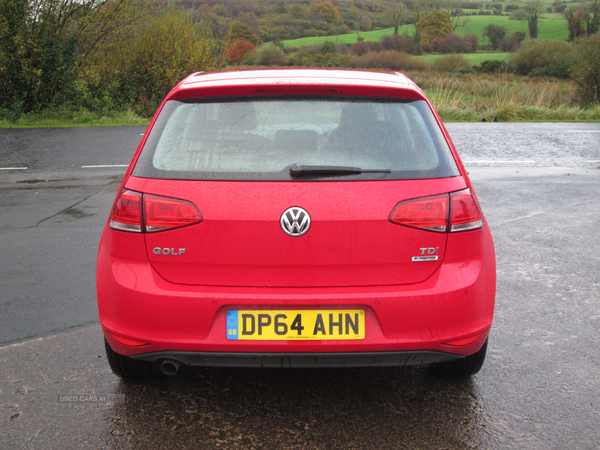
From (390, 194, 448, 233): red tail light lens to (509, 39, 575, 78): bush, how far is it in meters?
43.9

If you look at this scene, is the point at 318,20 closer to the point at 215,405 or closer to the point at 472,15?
the point at 472,15

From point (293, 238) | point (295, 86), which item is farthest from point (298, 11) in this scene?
point (293, 238)

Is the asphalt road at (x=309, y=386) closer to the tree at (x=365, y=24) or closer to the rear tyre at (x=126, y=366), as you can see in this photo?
the rear tyre at (x=126, y=366)

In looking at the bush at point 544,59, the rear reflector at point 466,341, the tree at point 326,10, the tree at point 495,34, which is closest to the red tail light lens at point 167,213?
the rear reflector at point 466,341

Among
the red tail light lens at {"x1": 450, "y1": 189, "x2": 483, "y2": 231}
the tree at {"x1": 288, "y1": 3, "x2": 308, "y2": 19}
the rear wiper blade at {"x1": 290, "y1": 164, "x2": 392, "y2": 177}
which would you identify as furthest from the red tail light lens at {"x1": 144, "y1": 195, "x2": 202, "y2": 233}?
the tree at {"x1": 288, "y1": 3, "x2": 308, "y2": 19}

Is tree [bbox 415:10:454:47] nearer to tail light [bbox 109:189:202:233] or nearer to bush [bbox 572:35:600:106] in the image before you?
bush [bbox 572:35:600:106]

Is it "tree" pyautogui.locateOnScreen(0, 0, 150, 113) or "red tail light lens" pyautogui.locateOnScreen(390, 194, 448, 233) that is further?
"tree" pyautogui.locateOnScreen(0, 0, 150, 113)

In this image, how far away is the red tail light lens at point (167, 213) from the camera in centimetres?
247

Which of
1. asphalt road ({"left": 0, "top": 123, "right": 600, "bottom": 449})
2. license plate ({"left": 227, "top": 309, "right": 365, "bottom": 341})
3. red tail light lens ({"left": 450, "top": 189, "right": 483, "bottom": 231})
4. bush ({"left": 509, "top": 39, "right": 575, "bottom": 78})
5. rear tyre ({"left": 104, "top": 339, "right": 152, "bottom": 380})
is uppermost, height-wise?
red tail light lens ({"left": 450, "top": 189, "right": 483, "bottom": 231})

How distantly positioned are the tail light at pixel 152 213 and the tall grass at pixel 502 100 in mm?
18000

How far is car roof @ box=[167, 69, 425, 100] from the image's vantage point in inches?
105

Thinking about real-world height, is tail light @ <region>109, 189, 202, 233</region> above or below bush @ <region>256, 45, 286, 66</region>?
above

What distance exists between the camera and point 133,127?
16.5 m

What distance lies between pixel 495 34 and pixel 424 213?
87.0 m
